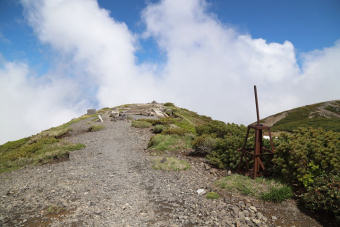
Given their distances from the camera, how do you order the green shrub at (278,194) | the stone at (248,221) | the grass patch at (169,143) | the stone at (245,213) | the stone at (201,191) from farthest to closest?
the grass patch at (169,143), the stone at (201,191), the green shrub at (278,194), the stone at (245,213), the stone at (248,221)

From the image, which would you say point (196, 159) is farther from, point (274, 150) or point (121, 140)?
point (121, 140)

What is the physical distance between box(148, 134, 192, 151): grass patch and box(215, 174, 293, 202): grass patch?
5.95 metres

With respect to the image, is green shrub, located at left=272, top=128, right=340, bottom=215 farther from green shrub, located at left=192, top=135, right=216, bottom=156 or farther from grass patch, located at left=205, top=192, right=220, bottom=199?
green shrub, located at left=192, top=135, right=216, bottom=156

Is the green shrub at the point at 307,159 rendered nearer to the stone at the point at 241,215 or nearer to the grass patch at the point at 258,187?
the grass patch at the point at 258,187

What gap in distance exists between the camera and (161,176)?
30.7 feet

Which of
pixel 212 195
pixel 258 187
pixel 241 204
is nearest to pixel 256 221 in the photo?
pixel 241 204

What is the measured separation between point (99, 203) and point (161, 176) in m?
3.13

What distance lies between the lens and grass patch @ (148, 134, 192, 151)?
14.1 metres

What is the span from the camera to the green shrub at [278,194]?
22.2ft

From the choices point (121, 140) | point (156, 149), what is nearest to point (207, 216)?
point (156, 149)

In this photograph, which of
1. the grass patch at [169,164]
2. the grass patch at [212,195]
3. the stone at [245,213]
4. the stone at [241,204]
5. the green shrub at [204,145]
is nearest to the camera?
the stone at [245,213]

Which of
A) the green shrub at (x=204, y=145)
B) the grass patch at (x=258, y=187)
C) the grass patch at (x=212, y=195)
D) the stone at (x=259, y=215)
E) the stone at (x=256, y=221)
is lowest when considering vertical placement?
the stone at (x=256, y=221)

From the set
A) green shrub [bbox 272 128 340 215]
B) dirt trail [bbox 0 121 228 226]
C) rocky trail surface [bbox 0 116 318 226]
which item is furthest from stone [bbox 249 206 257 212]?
dirt trail [bbox 0 121 228 226]

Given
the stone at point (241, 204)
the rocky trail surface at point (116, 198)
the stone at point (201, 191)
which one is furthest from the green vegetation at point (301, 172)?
the rocky trail surface at point (116, 198)
